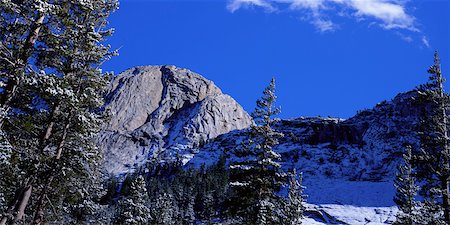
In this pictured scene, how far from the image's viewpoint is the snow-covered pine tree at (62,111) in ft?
38.2

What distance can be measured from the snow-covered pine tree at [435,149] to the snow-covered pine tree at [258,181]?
284 inches

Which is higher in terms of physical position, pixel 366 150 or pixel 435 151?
pixel 366 150

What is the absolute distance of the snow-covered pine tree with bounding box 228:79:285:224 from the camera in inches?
868

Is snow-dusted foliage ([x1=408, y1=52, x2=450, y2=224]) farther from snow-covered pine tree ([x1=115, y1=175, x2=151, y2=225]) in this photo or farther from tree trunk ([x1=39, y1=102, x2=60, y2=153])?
snow-covered pine tree ([x1=115, y1=175, x2=151, y2=225])

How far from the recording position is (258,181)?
73.5 ft

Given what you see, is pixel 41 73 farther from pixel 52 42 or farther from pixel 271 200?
pixel 271 200

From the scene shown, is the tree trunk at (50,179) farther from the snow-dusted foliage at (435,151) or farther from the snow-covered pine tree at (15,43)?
the snow-dusted foliage at (435,151)

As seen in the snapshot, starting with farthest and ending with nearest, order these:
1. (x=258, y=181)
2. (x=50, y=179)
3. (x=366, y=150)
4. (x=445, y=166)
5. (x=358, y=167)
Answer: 1. (x=366, y=150)
2. (x=358, y=167)
3. (x=258, y=181)
4. (x=445, y=166)
5. (x=50, y=179)

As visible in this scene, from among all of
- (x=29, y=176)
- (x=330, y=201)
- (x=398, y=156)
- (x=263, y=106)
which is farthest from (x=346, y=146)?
(x=29, y=176)

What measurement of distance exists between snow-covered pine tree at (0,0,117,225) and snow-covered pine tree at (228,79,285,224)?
29.1 feet

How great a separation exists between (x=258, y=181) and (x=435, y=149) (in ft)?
28.6

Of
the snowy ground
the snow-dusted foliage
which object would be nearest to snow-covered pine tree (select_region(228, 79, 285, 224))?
the snow-dusted foliage

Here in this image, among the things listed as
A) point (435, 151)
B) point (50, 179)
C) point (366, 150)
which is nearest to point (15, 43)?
point (50, 179)

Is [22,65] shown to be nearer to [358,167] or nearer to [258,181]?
[258,181]
